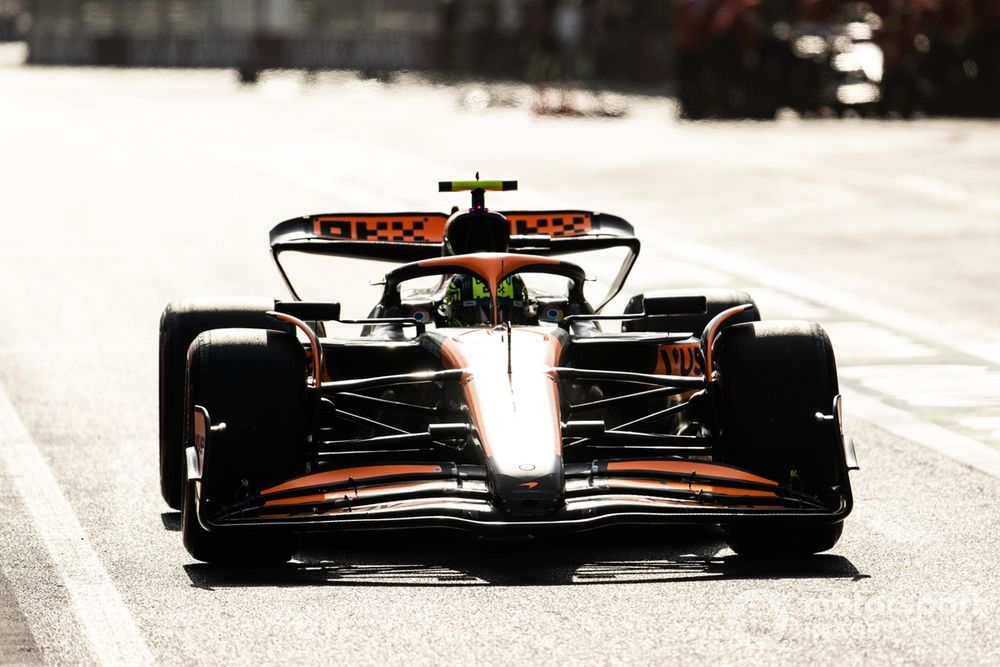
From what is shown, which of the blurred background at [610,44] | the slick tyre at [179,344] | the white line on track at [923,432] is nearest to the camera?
the slick tyre at [179,344]

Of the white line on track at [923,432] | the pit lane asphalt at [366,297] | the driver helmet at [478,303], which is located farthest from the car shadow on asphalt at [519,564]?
the white line on track at [923,432]

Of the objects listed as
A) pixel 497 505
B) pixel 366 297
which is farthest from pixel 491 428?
pixel 366 297

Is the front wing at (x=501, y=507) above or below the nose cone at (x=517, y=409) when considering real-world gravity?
below

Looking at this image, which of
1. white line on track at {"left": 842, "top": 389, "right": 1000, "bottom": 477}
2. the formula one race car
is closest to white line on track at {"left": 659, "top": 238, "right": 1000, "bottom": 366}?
white line on track at {"left": 842, "top": 389, "right": 1000, "bottom": 477}

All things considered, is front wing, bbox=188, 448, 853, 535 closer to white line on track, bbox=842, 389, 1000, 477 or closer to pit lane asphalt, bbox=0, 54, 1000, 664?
pit lane asphalt, bbox=0, 54, 1000, 664

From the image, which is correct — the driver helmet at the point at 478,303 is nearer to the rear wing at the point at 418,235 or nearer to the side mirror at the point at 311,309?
the rear wing at the point at 418,235

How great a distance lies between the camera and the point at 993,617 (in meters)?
7.18

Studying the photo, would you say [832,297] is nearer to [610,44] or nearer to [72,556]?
[72,556]

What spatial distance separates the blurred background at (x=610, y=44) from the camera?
3809cm

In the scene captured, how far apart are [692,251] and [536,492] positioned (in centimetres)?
1296

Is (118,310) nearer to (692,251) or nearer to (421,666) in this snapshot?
(692,251)

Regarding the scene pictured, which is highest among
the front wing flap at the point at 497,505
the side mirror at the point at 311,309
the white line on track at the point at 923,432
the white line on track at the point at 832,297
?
the side mirror at the point at 311,309

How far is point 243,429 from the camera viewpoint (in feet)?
25.8

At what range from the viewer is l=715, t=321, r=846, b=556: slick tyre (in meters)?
7.99
